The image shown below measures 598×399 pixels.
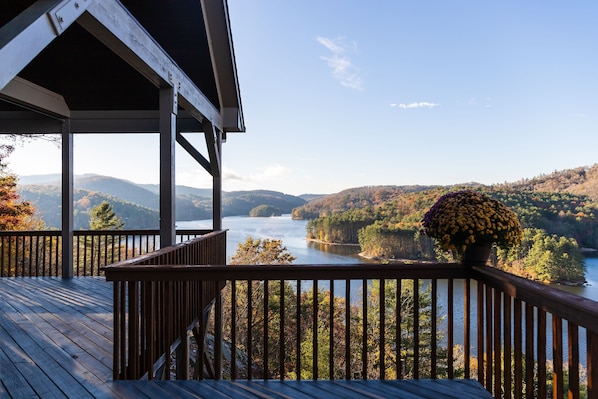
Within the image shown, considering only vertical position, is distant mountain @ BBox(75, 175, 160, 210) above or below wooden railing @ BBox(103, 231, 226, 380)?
above

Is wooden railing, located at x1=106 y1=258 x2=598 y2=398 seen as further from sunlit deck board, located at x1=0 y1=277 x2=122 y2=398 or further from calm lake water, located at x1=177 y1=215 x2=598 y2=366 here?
calm lake water, located at x1=177 y1=215 x2=598 y2=366

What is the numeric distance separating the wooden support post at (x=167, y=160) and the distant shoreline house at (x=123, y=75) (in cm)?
1

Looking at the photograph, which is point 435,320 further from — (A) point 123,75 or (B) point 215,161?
(A) point 123,75

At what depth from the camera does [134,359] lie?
2.65 meters

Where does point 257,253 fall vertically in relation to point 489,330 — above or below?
below

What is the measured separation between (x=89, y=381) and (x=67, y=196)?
482cm

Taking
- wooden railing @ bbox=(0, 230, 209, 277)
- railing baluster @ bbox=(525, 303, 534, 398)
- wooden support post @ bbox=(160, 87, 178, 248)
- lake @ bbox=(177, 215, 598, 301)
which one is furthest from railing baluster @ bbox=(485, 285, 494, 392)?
lake @ bbox=(177, 215, 598, 301)

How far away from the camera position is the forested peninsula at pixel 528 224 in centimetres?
2559

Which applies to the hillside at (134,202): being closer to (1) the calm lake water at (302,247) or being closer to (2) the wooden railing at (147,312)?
(1) the calm lake water at (302,247)

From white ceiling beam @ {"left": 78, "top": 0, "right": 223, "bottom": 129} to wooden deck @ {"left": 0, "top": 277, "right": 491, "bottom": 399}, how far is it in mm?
2666

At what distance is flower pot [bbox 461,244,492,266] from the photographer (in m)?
2.62

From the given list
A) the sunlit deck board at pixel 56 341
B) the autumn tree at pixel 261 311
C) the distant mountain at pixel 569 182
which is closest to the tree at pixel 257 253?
the autumn tree at pixel 261 311

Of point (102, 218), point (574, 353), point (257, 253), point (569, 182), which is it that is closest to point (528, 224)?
point (569, 182)

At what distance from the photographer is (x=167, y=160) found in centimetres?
411
